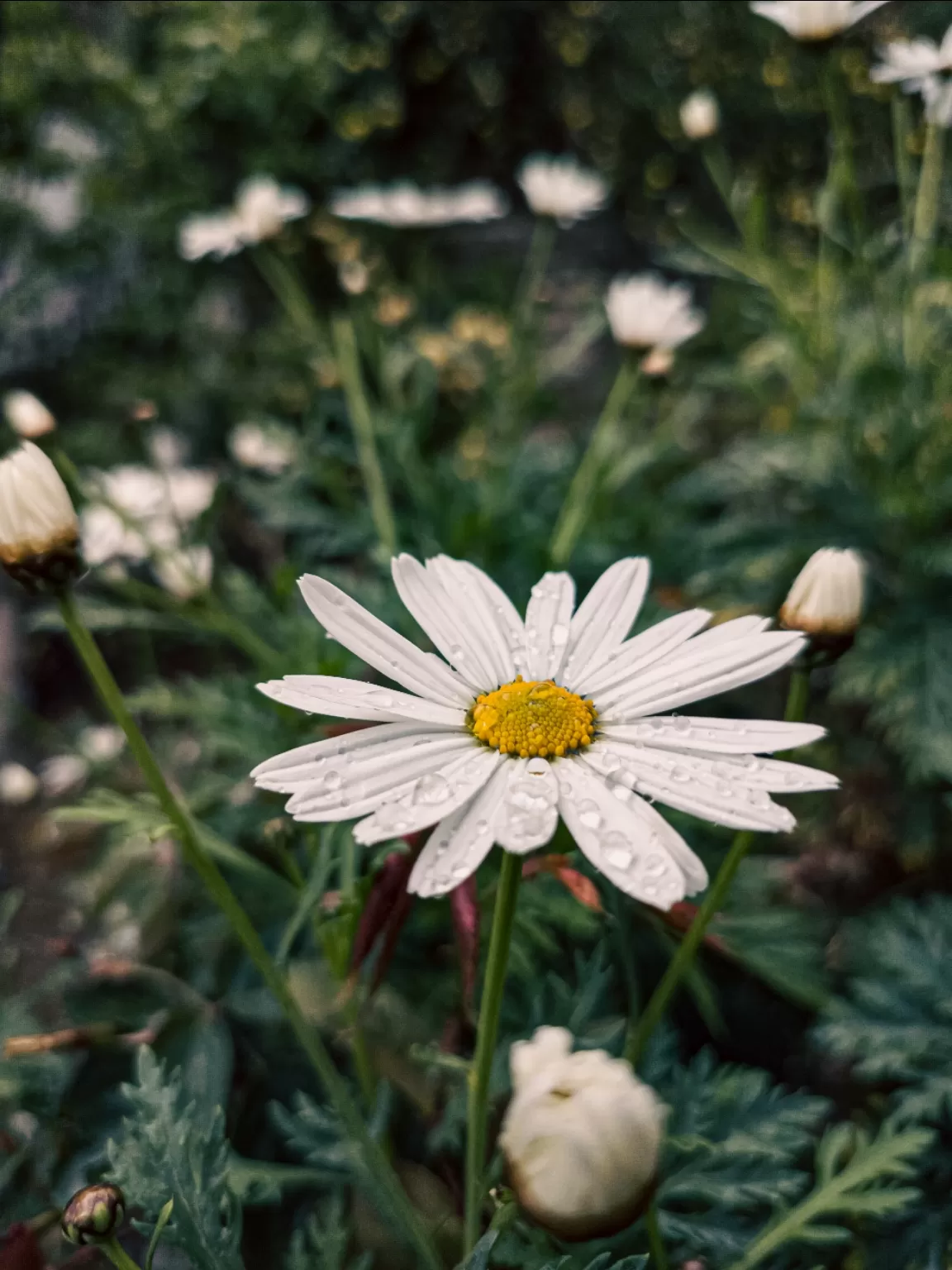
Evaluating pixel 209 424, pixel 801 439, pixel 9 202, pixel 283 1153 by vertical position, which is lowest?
pixel 283 1153

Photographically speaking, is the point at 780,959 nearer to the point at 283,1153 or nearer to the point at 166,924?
the point at 283,1153

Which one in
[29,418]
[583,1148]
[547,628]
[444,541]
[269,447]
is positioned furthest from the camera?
[269,447]

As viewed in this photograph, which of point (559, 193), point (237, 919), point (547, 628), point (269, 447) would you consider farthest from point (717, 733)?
point (559, 193)

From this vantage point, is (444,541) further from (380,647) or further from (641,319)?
(380,647)

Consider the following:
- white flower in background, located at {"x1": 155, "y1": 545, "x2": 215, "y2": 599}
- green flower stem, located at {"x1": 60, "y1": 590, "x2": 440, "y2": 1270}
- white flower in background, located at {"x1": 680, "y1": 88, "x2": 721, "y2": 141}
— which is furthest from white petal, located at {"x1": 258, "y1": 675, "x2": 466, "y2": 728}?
white flower in background, located at {"x1": 680, "y1": 88, "x2": 721, "y2": 141}

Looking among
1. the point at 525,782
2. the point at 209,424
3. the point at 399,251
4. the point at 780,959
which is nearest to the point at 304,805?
the point at 525,782

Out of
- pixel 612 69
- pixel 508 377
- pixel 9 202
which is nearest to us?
pixel 508 377
